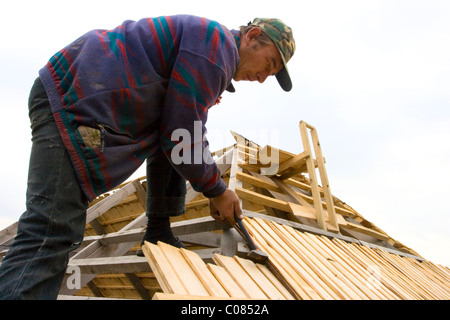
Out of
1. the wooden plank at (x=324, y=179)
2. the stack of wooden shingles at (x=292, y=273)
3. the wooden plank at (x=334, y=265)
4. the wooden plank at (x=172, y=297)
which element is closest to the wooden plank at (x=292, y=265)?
the stack of wooden shingles at (x=292, y=273)

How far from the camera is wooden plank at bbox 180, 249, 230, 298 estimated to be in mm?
1585

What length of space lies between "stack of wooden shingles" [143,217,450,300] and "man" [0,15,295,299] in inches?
17.4

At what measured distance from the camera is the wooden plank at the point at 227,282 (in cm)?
163

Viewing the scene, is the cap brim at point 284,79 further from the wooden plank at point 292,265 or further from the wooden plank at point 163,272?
the wooden plank at point 163,272

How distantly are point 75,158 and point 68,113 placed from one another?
0.20 metres

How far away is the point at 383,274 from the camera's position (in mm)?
3186

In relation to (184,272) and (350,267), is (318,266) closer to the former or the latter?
(350,267)

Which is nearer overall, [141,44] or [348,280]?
[141,44]

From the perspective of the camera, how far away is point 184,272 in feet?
5.45

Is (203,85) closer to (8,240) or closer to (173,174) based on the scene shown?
(173,174)

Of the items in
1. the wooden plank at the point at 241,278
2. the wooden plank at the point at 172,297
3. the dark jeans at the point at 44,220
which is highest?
the dark jeans at the point at 44,220

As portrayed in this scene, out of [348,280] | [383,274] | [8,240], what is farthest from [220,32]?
[8,240]

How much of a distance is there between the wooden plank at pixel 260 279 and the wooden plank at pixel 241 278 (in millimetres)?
33

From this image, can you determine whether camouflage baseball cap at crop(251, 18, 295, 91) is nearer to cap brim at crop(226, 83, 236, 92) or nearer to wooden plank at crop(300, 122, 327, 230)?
cap brim at crop(226, 83, 236, 92)
